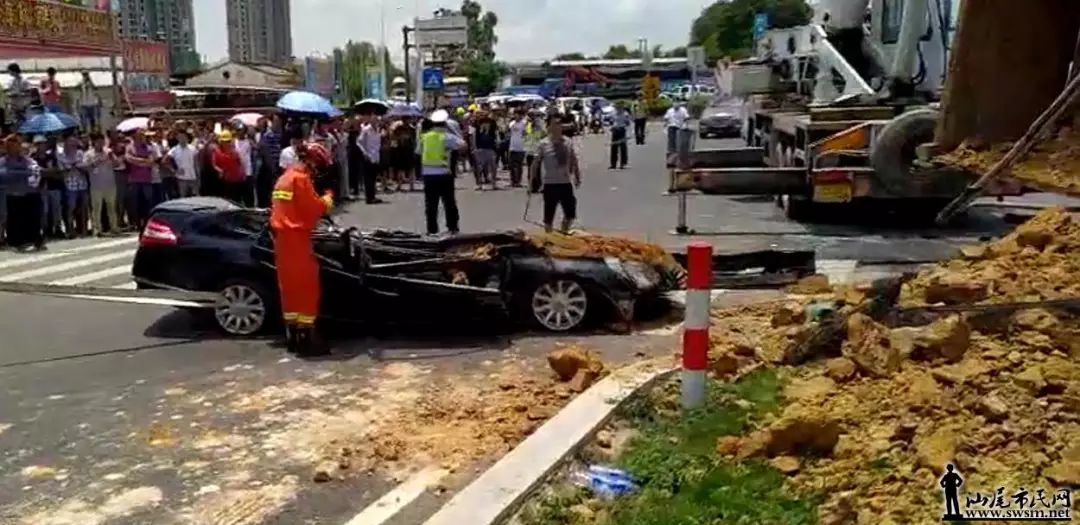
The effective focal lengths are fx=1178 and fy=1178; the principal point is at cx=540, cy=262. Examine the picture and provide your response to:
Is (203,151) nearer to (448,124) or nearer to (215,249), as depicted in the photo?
(448,124)

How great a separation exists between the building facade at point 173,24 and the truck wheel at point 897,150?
53060 mm

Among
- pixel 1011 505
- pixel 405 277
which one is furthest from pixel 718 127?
pixel 1011 505

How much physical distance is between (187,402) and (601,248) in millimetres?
3423

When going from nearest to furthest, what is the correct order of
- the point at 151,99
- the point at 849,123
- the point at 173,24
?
the point at 849,123 → the point at 151,99 → the point at 173,24

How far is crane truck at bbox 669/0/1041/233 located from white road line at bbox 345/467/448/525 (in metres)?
5.24

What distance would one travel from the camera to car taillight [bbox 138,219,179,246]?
9.11 meters

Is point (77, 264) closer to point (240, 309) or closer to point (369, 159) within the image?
point (240, 309)

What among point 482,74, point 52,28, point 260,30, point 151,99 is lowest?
point 151,99

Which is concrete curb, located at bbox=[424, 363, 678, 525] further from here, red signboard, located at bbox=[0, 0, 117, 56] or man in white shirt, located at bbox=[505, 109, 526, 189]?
red signboard, located at bbox=[0, 0, 117, 56]

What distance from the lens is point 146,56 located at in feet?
112

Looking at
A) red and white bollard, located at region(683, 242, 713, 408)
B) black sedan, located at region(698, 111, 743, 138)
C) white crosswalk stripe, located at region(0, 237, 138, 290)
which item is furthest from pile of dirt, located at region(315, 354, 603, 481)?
black sedan, located at region(698, 111, 743, 138)

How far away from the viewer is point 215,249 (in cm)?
901

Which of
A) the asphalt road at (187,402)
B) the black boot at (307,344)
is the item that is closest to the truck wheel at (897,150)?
the asphalt road at (187,402)

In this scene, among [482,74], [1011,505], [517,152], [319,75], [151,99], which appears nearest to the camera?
[1011,505]
